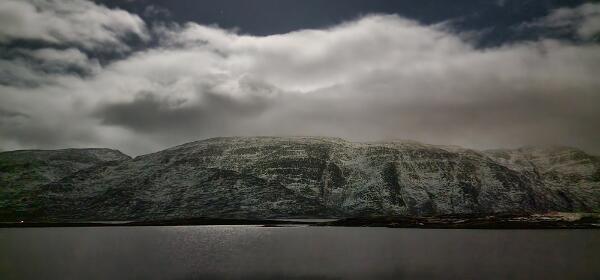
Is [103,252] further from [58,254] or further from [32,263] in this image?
[32,263]

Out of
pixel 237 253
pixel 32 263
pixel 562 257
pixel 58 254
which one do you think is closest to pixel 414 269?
pixel 562 257

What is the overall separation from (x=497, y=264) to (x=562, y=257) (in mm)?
16361

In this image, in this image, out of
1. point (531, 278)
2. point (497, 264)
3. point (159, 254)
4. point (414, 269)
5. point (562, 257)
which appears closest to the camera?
point (531, 278)

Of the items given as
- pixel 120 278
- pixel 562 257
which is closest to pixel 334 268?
pixel 120 278

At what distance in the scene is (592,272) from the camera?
61156mm

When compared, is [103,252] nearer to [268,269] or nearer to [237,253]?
[237,253]

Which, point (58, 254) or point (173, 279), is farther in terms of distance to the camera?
point (58, 254)

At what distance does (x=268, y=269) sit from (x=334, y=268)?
29.5 feet

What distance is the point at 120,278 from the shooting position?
192ft

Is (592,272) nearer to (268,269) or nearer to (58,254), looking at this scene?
(268,269)

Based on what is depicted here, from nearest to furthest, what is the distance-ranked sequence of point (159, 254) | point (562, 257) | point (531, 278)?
point (531, 278), point (562, 257), point (159, 254)

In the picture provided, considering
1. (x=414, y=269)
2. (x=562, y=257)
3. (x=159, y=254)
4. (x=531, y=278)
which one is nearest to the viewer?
(x=531, y=278)

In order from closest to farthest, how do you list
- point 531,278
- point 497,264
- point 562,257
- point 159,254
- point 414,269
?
point 531,278 < point 414,269 < point 497,264 < point 562,257 < point 159,254

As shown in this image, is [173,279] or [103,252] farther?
[103,252]
